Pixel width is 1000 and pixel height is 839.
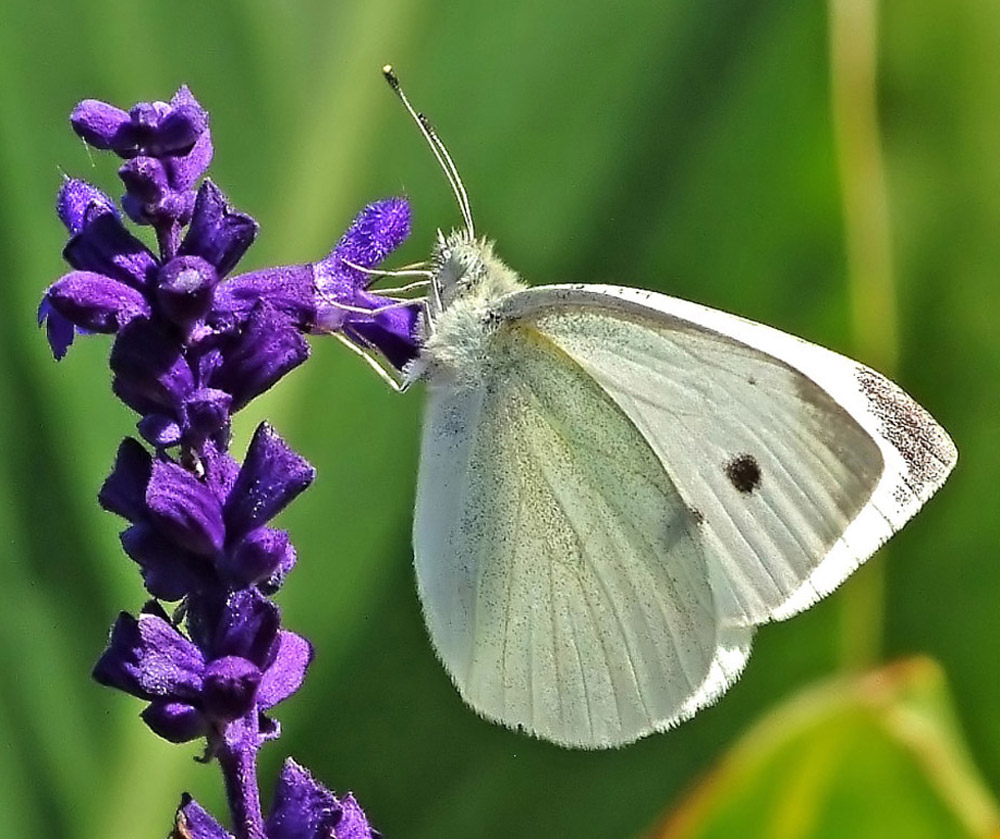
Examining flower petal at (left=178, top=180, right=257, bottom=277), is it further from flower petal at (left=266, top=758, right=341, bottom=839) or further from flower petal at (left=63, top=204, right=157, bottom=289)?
flower petal at (left=266, top=758, right=341, bottom=839)

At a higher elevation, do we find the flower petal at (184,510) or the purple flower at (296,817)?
the flower petal at (184,510)

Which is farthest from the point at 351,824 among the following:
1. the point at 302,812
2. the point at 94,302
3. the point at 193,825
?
the point at 94,302

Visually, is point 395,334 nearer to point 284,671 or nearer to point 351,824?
point 284,671

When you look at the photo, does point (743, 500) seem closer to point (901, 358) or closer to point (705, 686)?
point (705, 686)

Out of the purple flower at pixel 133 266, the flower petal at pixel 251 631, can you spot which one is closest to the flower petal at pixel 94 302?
the purple flower at pixel 133 266

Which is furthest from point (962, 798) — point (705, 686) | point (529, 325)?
point (529, 325)

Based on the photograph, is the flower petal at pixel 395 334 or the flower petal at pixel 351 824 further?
the flower petal at pixel 395 334

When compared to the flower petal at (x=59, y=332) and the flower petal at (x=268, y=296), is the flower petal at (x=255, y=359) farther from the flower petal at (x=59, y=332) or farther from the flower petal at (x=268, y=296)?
the flower petal at (x=59, y=332)
